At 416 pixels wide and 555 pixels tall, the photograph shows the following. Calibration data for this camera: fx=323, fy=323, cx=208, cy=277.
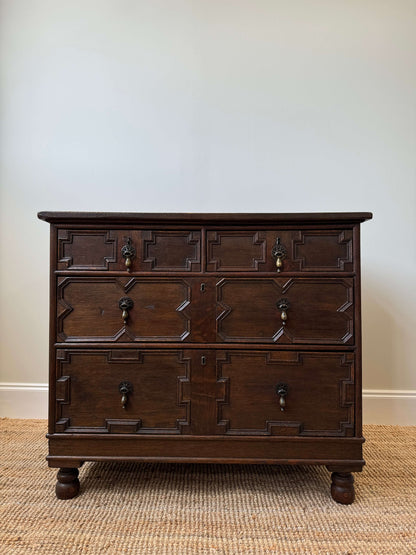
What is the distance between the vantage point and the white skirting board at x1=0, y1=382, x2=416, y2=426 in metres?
1.79

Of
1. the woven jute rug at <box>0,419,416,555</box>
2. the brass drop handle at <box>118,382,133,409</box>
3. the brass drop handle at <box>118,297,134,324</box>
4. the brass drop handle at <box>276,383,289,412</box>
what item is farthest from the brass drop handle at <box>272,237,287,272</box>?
the woven jute rug at <box>0,419,416,555</box>

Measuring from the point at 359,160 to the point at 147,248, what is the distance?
1352 millimetres

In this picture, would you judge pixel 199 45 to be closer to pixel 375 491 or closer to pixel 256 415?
pixel 256 415

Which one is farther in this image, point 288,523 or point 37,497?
point 37,497

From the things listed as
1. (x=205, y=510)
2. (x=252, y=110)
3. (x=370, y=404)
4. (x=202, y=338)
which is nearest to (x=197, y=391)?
(x=202, y=338)

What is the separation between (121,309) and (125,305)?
0.03m

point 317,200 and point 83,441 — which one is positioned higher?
point 317,200

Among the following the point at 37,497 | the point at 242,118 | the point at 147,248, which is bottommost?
the point at 37,497

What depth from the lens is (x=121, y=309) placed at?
119 cm

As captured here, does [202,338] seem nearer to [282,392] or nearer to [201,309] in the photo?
[201,309]

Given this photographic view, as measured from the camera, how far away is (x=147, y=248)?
1202 millimetres

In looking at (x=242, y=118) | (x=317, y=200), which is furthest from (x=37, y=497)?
(x=242, y=118)

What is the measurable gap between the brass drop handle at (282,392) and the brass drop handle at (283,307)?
0.22 meters

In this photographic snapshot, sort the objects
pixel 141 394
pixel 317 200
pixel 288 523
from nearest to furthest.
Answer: pixel 288 523
pixel 141 394
pixel 317 200
